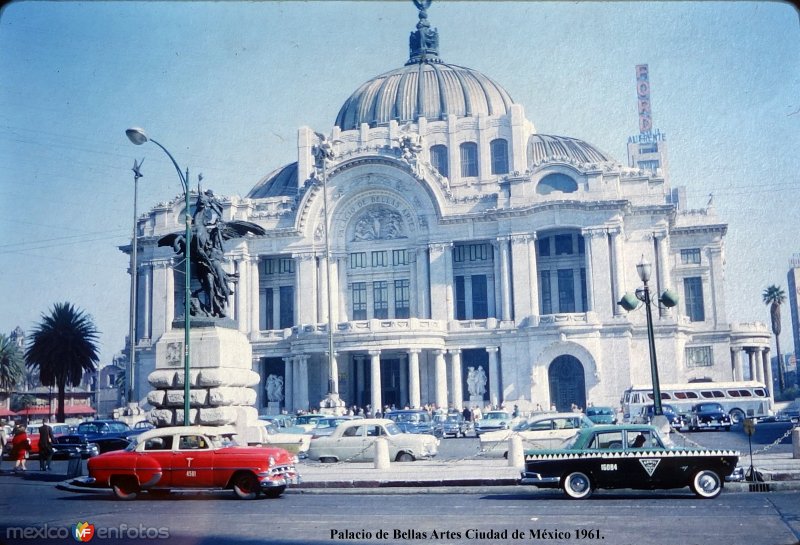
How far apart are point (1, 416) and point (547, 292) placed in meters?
56.7

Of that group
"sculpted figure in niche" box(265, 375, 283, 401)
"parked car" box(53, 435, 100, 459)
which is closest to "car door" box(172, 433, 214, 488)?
"parked car" box(53, 435, 100, 459)

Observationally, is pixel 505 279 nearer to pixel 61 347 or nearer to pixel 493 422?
pixel 493 422

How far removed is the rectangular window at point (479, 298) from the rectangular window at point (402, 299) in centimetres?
470

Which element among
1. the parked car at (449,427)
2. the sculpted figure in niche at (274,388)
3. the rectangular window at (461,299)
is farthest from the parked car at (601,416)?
the sculpted figure in niche at (274,388)

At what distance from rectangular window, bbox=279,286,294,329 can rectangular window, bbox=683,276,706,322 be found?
2959 cm

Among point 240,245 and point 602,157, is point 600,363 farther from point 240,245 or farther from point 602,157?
point 240,245

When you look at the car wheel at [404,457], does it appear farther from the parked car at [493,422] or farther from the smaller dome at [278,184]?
the smaller dome at [278,184]

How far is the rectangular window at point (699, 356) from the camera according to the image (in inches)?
2500

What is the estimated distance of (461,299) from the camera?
62.2m

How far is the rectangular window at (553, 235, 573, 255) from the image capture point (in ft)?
202

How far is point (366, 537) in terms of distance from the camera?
41.5ft

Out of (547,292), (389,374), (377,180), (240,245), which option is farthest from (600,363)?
(240,245)

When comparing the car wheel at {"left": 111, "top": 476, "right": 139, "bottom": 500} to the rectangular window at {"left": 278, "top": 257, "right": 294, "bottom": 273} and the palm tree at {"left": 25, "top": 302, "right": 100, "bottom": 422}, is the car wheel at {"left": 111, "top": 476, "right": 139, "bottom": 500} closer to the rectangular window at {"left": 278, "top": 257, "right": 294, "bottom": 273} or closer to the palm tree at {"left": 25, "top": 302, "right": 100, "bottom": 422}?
the palm tree at {"left": 25, "top": 302, "right": 100, "bottom": 422}

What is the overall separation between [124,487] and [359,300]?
4568 centimetres
